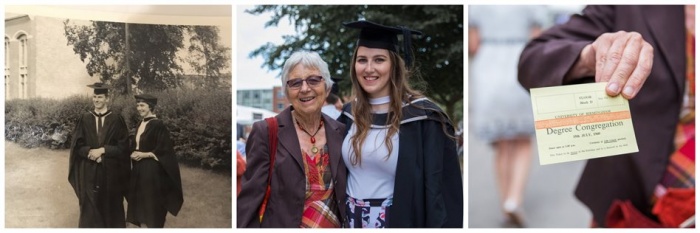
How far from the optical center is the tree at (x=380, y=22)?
15.6ft

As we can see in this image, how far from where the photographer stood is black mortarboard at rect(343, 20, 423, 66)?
4285mm

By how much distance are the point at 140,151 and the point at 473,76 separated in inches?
90.6

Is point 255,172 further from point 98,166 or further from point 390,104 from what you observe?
point 98,166

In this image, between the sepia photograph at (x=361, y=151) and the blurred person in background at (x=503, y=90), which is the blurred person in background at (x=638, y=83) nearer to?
the blurred person in background at (x=503, y=90)

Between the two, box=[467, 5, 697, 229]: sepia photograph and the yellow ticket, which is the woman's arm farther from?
the yellow ticket

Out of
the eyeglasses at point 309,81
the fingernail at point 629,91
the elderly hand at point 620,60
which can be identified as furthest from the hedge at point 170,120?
the fingernail at point 629,91

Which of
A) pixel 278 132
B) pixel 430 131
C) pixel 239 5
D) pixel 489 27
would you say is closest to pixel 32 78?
pixel 239 5

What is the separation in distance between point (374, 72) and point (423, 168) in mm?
643

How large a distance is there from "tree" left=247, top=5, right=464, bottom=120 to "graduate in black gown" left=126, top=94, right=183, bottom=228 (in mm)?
832

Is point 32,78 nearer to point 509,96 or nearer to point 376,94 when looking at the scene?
point 376,94

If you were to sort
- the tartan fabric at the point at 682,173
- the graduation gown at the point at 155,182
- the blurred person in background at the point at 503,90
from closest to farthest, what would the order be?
1. the tartan fabric at the point at 682,173
2. the blurred person in background at the point at 503,90
3. the graduation gown at the point at 155,182

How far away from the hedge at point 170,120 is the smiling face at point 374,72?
41.9 inches

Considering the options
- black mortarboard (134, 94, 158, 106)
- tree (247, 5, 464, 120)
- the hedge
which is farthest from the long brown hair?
black mortarboard (134, 94, 158, 106)

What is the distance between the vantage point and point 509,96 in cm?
468
